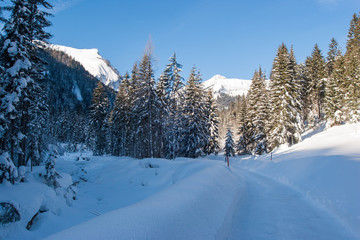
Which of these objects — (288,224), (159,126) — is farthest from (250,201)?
(159,126)

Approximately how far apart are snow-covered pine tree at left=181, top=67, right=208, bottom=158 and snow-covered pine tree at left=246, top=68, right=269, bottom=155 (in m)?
9.63

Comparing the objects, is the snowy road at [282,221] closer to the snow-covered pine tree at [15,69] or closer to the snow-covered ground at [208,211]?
the snow-covered ground at [208,211]

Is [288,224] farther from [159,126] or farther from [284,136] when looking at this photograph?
[284,136]

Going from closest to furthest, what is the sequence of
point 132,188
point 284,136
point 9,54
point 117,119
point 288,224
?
1. point 288,224
2. point 9,54
3. point 132,188
4. point 284,136
5. point 117,119

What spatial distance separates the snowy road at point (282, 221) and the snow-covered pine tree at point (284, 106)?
883 inches

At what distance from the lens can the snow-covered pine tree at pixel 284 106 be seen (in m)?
27.3

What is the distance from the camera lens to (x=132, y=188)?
10.8 meters

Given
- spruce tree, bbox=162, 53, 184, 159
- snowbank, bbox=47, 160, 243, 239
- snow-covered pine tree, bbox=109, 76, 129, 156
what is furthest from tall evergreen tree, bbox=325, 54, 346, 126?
snowbank, bbox=47, 160, 243, 239

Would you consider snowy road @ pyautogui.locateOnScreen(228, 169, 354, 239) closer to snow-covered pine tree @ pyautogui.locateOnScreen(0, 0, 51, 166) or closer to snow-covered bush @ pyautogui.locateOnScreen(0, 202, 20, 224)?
snow-covered bush @ pyautogui.locateOnScreen(0, 202, 20, 224)

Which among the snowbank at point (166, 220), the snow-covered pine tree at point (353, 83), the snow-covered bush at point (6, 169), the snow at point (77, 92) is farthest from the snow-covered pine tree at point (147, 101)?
the snow at point (77, 92)

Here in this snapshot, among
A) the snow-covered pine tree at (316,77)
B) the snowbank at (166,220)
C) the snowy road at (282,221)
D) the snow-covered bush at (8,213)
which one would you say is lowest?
the snowy road at (282,221)

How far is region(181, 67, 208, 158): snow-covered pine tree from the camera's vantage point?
2731 cm

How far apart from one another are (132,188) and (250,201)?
642 centimetres

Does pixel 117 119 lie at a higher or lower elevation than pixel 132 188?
higher
